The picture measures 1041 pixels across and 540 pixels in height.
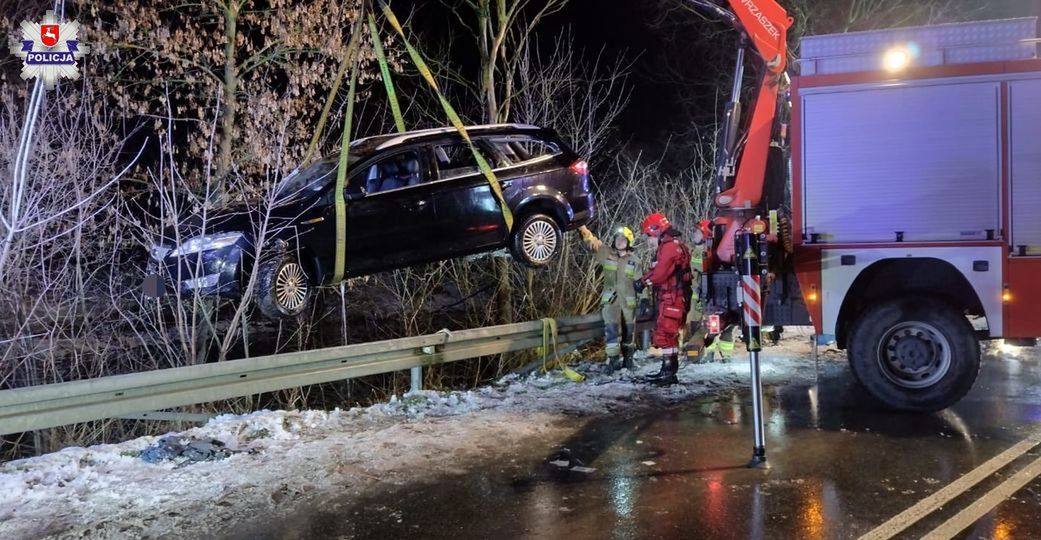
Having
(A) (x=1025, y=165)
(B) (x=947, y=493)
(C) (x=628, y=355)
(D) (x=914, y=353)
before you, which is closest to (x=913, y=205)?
(A) (x=1025, y=165)

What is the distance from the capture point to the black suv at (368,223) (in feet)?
21.7

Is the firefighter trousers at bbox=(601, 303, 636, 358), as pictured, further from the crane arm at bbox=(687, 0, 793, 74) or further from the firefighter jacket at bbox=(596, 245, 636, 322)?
the crane arm at bbox=(687, 0, 793, 74)

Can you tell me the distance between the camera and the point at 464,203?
285 inches

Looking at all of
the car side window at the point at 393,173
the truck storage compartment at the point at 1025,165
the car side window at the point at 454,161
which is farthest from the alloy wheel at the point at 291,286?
the truck storage compartment at the point at 1025,165

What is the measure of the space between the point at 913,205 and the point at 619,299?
133 inches

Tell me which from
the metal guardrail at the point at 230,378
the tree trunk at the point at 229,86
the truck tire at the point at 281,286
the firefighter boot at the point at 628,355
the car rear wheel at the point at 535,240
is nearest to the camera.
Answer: the metal guardrail at the point at 230,378

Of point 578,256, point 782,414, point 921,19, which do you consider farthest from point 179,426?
point 921,19

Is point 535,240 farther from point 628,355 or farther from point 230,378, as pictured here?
point 230,378

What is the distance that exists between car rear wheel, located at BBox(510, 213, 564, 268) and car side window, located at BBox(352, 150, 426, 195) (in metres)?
1.14

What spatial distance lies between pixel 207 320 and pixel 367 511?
10.8 feet

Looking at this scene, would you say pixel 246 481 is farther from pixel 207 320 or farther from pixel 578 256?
pixel 578 256

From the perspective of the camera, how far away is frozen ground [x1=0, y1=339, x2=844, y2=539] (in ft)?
15.2

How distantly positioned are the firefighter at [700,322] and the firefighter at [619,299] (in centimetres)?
71

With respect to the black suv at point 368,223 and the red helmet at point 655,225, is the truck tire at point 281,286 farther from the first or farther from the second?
the red helmet at point 655,225
